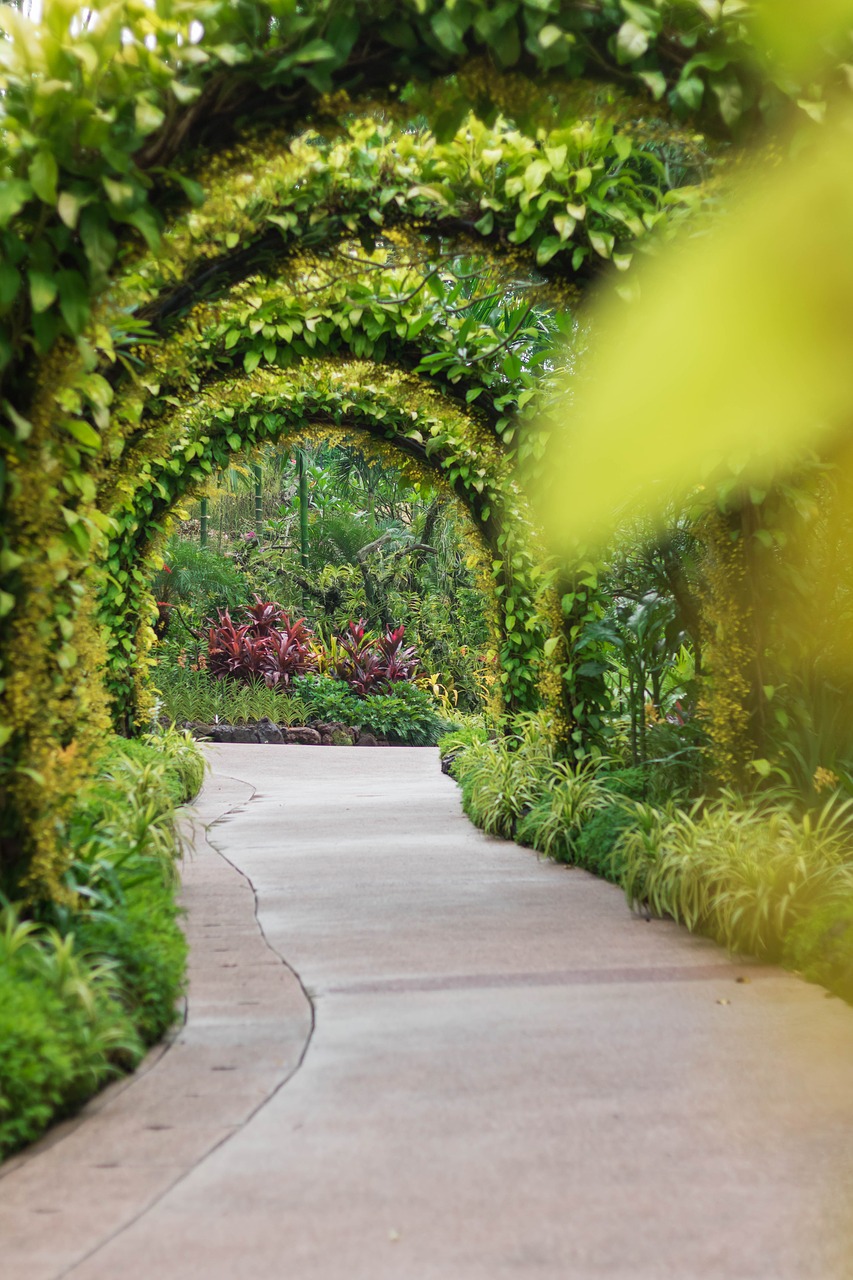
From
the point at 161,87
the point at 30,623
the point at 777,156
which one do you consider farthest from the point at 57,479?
the point at 777,156

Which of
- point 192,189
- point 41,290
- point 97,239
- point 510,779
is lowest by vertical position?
point 510,779

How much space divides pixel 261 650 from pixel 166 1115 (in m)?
11.8

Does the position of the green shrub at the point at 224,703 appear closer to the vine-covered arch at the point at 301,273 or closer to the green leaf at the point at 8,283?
the vine-covered arch at the point at 301,273

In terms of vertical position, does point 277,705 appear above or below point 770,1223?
above

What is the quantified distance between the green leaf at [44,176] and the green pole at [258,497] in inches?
601

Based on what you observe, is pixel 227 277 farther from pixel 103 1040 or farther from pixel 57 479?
pixel 103 1040

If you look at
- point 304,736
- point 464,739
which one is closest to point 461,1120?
point 464,739

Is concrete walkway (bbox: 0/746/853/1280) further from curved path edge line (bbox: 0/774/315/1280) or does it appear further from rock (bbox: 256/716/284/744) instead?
rock (bbox: 256/716/284/744)

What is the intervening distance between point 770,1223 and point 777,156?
3096mm

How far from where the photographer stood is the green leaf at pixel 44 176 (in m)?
2.82

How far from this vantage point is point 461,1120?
2568 mm

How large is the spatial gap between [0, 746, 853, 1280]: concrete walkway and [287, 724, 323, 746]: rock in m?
8.38

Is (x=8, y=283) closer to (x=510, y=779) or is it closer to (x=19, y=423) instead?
(x=19, y=423)

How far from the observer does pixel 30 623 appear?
3.17 m
